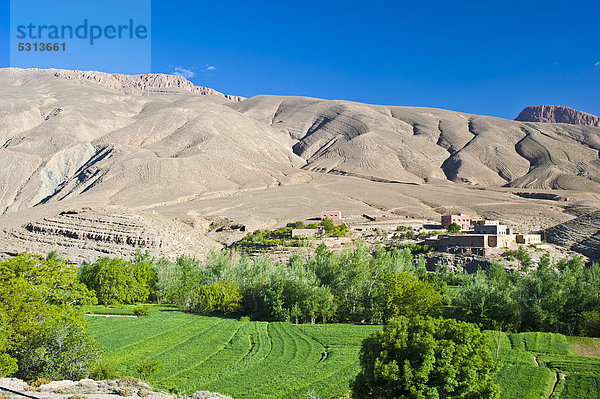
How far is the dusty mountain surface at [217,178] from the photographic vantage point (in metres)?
63.6

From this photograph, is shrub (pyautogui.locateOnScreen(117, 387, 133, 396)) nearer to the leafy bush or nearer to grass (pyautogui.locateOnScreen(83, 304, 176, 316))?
grass (pyautogui.locateOnScreen(83, 304, 176, 316))

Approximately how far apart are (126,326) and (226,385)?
13.4m

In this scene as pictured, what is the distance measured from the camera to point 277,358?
22.3 m

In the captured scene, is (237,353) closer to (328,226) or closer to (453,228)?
(328,226)

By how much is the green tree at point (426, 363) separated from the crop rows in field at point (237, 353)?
3.77m

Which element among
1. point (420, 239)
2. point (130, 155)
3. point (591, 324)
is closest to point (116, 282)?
point (591, 324)

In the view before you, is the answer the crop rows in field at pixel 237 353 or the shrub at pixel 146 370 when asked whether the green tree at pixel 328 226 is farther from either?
the shrub at pixel 146 370

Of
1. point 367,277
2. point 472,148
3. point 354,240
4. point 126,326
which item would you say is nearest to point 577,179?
point 472,148

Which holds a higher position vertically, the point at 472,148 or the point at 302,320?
the point at 472,148

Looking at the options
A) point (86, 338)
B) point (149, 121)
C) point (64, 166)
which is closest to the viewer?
point (86, 338)

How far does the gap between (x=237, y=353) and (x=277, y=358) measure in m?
2.16

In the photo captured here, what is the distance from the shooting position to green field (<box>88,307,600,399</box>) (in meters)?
18.1

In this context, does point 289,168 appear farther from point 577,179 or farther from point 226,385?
point 226,385

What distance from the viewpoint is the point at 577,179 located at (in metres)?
150
